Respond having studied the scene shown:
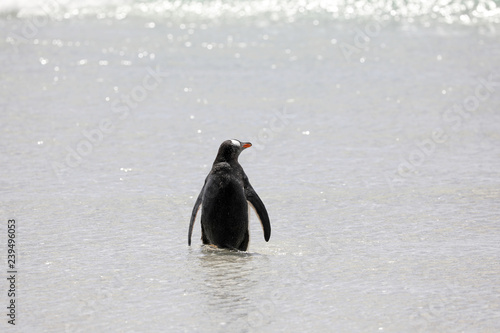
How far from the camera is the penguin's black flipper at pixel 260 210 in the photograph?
4.26 m

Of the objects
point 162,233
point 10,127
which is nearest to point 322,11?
point 10,127

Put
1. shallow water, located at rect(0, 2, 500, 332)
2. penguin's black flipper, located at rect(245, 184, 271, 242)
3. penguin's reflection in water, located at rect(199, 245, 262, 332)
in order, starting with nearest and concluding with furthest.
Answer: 1. penguin's reflection in water, located at rect(199, 245, 262, 332)
2. shallow water, located at rect(0, 2, 500, 332)
3. penguin's black flipper, located at rect(245, 184, 271, 242)

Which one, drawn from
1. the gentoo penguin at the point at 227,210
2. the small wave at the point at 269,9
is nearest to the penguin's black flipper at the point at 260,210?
the gentoo penguin at the point at 227,210

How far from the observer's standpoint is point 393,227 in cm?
457

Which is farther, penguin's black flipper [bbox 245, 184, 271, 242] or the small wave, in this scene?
the small wave

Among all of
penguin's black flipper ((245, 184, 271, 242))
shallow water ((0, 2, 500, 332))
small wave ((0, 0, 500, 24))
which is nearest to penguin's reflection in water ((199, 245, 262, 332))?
shallow water ((0, 2, 500, 332))

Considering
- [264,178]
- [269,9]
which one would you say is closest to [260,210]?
[264,178]

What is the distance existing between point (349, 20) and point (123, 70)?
16.3 feet

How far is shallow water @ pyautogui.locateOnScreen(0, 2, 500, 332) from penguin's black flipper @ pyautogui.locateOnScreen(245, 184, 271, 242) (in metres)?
0.10

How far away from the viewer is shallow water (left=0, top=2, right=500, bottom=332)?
11.5 feet

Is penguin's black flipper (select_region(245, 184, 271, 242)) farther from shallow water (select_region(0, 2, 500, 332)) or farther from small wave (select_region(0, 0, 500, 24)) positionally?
small wave (select_region(0, 0, 500, 24))

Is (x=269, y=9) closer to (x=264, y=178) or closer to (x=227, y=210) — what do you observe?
(x=264, y=178)

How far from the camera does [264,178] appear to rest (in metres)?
5.63

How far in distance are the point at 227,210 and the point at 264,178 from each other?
135 centimetres
